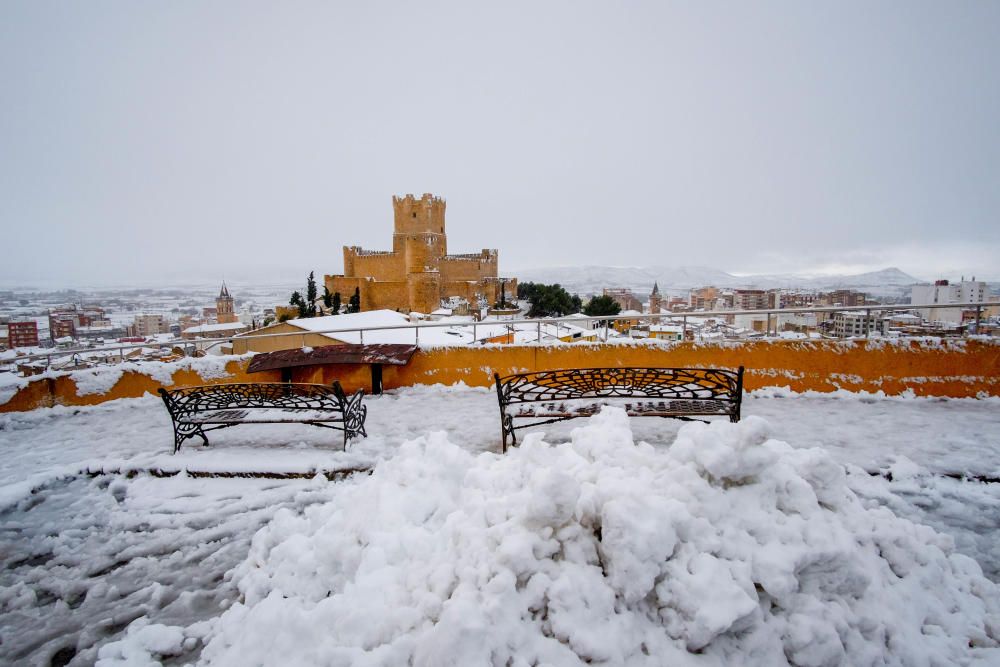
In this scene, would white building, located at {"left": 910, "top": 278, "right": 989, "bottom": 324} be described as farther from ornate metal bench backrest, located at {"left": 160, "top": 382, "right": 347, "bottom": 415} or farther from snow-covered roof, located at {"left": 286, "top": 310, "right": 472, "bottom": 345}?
snow-covered roof, located at {"left": 286, "top": 310, "right": 472, "bottom": 345}

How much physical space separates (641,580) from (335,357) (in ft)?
16.9

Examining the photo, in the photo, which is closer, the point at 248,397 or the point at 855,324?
the point at 248,397

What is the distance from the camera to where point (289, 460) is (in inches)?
154

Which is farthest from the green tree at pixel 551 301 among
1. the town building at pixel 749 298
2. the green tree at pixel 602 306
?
the town building at pixel 749 298

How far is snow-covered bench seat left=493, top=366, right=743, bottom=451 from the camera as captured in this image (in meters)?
3.71

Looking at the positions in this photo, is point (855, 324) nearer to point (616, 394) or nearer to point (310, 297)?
point (616, 394)

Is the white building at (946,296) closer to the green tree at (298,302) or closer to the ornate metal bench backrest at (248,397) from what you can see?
the ornate metal bench backrest at (248,397)

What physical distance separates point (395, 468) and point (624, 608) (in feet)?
4.88

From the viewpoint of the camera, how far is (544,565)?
1.80m

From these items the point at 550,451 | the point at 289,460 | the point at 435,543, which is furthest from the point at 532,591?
the point at 289,460

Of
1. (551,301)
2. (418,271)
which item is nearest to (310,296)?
(418,271)

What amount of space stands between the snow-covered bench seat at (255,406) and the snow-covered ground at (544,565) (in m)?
0.94

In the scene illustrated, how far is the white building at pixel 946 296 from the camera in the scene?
5059 millimetres

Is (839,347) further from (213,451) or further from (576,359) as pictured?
(213,451)
